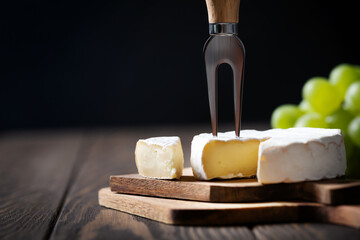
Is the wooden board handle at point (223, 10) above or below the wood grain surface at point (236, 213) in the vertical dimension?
above

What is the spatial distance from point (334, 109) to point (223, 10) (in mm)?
633

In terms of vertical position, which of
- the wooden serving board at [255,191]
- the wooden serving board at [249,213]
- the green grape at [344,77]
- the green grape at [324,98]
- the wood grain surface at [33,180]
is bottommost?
the wood grain surface at [33,180]

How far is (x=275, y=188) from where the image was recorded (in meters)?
1.03

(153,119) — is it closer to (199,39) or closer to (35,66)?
(199,39)

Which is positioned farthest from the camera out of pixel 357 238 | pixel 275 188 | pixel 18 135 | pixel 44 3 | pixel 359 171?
pixel 44 3

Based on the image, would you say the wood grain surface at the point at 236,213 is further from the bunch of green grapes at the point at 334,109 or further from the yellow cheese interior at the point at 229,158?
the bunch of green grapes at the point at 334,109

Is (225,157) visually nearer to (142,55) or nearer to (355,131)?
(355,131)

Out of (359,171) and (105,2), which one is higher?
(105,2)

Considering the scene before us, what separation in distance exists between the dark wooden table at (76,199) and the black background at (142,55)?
60cm

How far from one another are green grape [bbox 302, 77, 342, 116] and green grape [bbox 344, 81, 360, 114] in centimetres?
6

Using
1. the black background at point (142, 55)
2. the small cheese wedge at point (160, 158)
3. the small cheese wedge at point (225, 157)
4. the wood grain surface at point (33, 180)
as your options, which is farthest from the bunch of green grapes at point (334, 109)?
the black background at point (142, 55)

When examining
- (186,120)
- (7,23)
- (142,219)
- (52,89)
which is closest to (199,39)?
(186,120)

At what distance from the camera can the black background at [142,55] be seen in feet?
10.4

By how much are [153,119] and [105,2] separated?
77 cm
